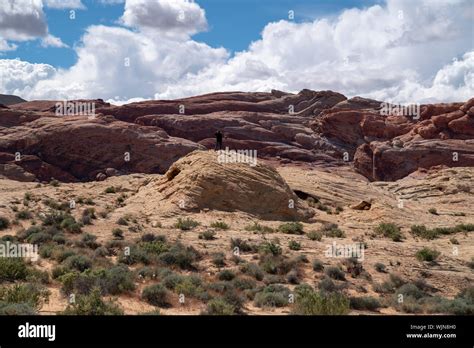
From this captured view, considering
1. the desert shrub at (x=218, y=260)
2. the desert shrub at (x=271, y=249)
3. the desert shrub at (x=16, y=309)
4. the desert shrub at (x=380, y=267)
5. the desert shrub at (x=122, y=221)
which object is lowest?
the desert shrub at (x=380, y=267)

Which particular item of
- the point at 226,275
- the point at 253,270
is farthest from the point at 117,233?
the point at 253,270

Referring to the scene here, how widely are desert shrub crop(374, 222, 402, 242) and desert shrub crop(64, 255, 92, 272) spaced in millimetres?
11895

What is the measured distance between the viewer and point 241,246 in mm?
15773

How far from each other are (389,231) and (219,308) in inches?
511

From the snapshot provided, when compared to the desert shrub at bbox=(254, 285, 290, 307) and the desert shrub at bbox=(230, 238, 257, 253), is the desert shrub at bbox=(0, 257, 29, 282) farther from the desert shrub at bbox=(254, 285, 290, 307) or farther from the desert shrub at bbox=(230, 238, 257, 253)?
the desert shrub at bbox=(230, 238, 257, 253)

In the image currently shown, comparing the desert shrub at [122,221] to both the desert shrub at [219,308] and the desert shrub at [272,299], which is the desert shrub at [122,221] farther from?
the desert shrub at [219,308]

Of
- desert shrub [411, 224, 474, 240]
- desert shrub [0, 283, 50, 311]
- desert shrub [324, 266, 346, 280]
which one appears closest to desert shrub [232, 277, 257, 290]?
desert shrub [324, 266, 346, 280]

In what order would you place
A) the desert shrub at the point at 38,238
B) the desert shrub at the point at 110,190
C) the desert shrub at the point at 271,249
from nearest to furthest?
the desert shrub at the point at 271,249 → the desert shrub at the point at 38,238 → the desert shrub at the point at 110,190

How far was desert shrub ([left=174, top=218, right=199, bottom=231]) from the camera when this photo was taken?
18.5 metres

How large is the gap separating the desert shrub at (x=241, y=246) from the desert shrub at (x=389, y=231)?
6.62 meters

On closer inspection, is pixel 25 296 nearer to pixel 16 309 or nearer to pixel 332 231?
pixel 16 309

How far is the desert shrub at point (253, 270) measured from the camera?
12.5m

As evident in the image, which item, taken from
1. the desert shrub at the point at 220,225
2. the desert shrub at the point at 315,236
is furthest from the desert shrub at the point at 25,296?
the desert shrub at the point at 315,236
